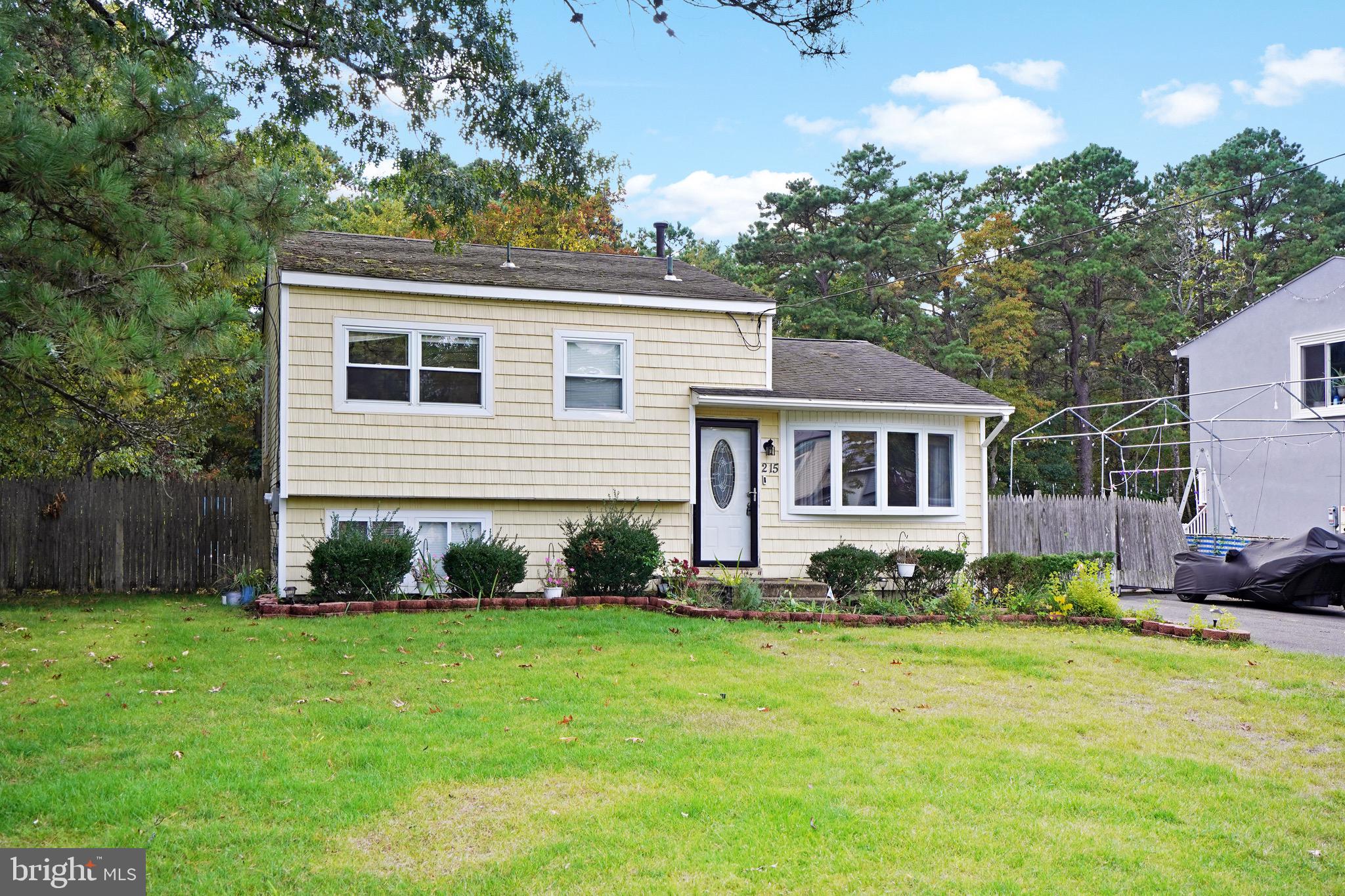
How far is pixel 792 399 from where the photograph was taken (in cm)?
1433

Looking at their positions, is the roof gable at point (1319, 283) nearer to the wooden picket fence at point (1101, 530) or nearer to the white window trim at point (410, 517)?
the wooden picket fence at point (1101, 530)

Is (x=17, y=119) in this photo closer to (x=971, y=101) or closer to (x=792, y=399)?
(x=792, y=399)

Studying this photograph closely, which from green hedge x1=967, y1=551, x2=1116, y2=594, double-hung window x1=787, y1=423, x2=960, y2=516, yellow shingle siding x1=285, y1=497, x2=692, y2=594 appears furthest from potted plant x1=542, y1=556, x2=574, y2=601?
green hedge x1=967, y1=551, x2=1116, y2=594

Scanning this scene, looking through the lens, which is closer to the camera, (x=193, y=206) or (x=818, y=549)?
(x=193, y=206)

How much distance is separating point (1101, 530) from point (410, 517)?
12564 millimetres

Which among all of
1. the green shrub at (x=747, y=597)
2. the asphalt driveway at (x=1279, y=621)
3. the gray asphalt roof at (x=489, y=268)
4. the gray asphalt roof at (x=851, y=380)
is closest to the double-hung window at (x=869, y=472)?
the gray asphalt roof at (x=851, y=380)

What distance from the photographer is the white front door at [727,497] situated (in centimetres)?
1460

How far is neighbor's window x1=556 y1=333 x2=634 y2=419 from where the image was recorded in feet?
45.7

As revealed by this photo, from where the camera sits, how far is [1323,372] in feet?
69.3

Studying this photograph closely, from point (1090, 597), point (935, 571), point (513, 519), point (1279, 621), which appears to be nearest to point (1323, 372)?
point (1279, 621)

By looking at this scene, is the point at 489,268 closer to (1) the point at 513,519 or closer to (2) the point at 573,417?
(2) the point at 573,417

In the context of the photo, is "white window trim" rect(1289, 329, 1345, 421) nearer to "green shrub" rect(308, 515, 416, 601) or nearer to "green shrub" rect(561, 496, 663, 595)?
"green shrub" rect(561, 496, 663, 595)

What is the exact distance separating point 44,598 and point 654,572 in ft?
27.3

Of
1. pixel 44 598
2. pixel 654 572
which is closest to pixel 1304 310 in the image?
pixel 654 572
